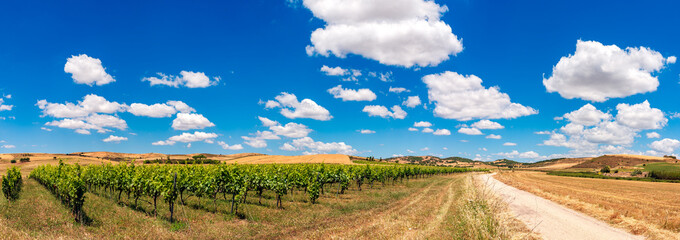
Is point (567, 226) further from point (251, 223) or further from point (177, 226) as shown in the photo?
point (177, 226)

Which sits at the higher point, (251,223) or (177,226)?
(177,226)

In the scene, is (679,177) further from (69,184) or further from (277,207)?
(69,184)

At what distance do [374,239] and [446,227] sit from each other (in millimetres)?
5094

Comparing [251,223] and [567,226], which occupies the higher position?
[567,226]

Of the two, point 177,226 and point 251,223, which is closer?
point 177,226

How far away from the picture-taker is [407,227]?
17594mm

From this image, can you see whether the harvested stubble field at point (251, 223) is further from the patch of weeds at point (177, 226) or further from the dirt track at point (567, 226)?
the dirt track at point (567, 226)

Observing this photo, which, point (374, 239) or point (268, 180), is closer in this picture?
point (374, 239)

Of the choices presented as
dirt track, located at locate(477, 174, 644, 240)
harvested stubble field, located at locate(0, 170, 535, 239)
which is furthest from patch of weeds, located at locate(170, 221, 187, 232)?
dirt track, located at locate(477, 174, 644, 240)

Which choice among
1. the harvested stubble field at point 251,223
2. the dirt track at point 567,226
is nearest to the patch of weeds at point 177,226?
the harvested stubble field at point 251,223

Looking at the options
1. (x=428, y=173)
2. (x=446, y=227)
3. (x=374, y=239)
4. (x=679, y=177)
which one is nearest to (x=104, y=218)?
(x=374, y=239)

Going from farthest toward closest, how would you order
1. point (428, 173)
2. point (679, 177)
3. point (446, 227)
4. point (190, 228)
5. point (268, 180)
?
1. point (428, 173)
2. point (679, 177)
3. point (268, 180)
4. point (446, 227)
5. point (190, 228)

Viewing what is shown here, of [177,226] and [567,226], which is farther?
[567,226]

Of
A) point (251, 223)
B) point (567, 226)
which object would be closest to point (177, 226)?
point (251, 223)
